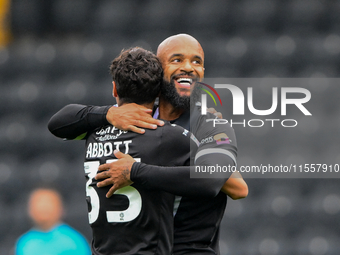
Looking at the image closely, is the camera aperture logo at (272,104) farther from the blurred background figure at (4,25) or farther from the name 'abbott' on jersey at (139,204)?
the name 'abbott' on jersey at (139,204)

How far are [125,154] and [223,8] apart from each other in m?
3.38

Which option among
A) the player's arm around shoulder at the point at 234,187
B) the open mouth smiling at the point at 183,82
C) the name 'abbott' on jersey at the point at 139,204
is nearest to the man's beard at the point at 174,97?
the open mouth smiling at the point at 183,82

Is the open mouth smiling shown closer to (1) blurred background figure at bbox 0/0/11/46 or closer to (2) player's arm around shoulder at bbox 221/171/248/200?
(2) player's arm around shoulder at bbox 221/171/248/200

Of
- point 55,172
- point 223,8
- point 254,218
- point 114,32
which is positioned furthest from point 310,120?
point 55,172

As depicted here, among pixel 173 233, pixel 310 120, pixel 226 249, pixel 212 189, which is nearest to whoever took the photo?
pixel 212 189

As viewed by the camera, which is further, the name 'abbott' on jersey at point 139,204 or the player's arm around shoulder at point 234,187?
the player's arm around shoulder at point 234,187

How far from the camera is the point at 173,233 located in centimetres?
190

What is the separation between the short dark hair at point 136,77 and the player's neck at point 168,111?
0.79ft

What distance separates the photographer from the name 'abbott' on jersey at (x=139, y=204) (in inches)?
68.7

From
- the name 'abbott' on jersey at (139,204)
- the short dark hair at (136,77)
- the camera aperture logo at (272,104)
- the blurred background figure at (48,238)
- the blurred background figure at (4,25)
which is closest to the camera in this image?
the name 'abbott' on jersey at (139,204)

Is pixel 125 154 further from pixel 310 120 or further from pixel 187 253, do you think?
pixel 310 120

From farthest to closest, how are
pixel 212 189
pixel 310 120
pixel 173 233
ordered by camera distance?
1. pixel 310 120
2. pixel 173 233
3. pixel 212 189

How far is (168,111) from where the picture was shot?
219 centimetres

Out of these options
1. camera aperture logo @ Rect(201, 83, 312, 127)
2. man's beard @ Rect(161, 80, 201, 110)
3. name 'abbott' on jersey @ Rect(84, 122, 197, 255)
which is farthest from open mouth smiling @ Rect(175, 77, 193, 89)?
camera aperture logo @ Rect(201, 83, 312, 127)
